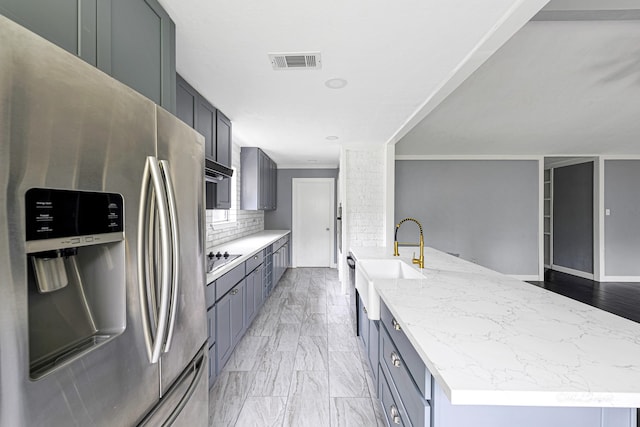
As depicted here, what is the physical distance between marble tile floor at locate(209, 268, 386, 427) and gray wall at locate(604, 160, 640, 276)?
5718mm

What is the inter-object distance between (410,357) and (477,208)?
18.3 feet

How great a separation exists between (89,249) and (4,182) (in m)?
0.31

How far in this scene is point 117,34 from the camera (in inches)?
43.1

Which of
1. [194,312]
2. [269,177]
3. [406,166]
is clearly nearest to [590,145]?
[406,166]

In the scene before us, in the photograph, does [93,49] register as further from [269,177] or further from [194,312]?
[269,177]

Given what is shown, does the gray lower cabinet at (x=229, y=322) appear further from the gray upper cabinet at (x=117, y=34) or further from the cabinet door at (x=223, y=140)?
the gray upper cabinet at (x=117, y=34)

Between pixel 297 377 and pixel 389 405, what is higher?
pixel 389 405

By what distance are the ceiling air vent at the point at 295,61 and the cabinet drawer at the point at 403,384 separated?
177cm

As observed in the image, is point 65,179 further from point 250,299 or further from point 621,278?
point 621,278

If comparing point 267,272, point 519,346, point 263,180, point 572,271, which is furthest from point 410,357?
point 572,271

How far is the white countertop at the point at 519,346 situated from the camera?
756 millimetres

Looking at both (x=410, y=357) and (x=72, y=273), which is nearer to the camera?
(x=72, y=273)

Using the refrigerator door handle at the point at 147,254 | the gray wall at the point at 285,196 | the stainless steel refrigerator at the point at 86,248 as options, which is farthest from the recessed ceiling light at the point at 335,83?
the gray wall at the point at 285,196

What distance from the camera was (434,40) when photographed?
1688 mm
